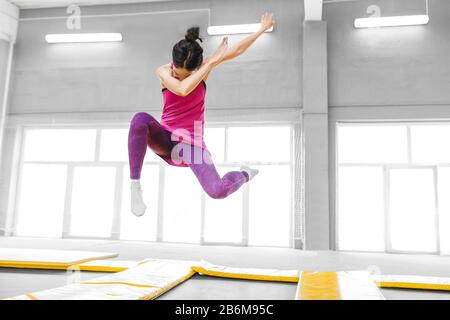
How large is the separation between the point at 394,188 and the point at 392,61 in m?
2.18

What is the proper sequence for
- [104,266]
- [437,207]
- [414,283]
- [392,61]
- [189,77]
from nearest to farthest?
[189,77], [414,283], [104,266], [437,207], [392,61]

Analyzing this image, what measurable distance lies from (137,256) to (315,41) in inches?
185

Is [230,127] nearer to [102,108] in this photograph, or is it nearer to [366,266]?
[102,108]

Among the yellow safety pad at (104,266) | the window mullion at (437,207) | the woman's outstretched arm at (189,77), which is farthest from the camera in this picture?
the window mullion at (437,207)

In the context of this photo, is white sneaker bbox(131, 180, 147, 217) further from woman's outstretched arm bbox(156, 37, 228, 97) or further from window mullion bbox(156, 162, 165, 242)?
window mullion bbox(156, 162, 165, 242)

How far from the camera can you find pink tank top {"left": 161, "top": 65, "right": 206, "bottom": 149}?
113 inches

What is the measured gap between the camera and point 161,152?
2.91 metres

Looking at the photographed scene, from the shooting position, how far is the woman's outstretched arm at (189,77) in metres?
2.62

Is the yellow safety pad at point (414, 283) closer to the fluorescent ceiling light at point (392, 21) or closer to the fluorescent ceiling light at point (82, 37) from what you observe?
the fluorescent ceiling light at point (392, 21)

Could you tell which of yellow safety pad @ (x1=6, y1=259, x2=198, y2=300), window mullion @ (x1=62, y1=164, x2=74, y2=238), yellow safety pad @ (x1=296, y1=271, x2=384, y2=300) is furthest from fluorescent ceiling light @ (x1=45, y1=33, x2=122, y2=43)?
yellow safety pad @ (x1=296, y1=271, x2=384, y2=300)

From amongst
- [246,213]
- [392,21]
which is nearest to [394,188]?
[246,213]

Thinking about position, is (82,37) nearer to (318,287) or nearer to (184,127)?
(184,127)

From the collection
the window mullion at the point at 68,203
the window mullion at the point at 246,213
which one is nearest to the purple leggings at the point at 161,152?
the window mullion at the point at 246,213
